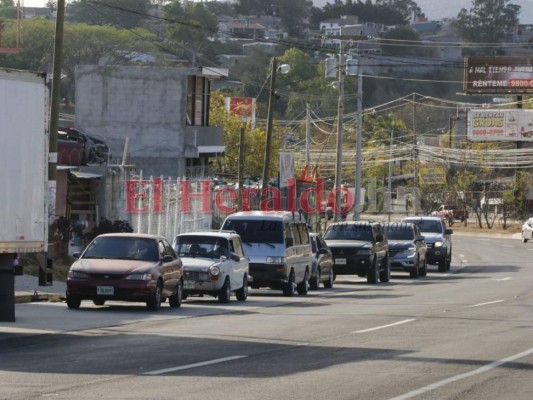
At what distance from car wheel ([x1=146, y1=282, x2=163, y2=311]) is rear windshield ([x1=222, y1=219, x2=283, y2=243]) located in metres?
7.70

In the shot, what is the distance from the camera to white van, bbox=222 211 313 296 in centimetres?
3297

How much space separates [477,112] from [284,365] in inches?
3991

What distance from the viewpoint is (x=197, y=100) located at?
69.6 meters

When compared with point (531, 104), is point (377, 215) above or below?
below

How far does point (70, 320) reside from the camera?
901 inches

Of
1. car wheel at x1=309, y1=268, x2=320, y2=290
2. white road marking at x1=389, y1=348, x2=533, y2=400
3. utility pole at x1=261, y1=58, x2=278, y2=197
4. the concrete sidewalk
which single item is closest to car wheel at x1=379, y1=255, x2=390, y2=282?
car wheel at x1=309, y1=268, x2=320, y2=290

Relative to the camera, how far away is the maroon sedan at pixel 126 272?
25.6m

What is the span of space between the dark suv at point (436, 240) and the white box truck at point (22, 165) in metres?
31.0

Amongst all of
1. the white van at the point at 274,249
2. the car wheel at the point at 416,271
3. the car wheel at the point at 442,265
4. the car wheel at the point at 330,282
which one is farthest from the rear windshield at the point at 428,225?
the white van at the point at 274,249

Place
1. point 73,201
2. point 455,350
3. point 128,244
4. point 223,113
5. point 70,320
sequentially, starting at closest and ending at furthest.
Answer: point 455,350 < point 70,320 < point 128,244 < point 73,201 < point 223,113

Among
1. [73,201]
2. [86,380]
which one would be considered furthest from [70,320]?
[73,201]

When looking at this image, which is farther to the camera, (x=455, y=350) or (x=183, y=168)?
(x=183, y=168)

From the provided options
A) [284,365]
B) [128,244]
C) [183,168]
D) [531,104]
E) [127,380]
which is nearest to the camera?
[127,380]

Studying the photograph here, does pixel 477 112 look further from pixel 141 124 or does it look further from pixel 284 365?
pixel 284 365
